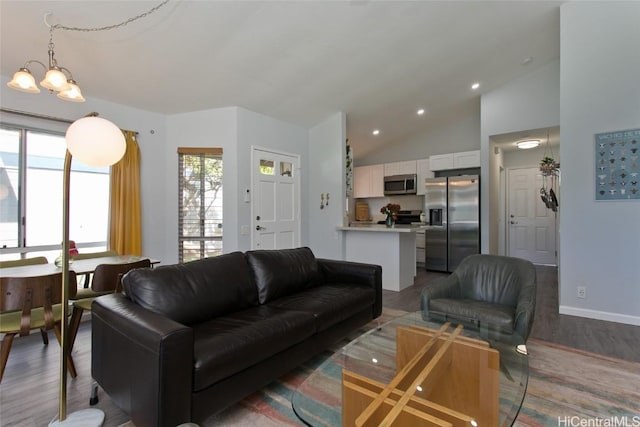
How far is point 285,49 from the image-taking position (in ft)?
11.3

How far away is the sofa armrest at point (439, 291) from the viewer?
8.21 ft

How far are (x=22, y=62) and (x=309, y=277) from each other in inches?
136

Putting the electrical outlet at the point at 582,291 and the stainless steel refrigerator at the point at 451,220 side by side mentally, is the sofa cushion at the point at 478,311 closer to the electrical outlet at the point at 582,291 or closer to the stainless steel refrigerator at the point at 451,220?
the electrical outlet at the point at 582,291

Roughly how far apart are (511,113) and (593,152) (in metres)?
1.98

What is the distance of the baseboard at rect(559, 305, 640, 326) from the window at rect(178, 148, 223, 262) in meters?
4.32

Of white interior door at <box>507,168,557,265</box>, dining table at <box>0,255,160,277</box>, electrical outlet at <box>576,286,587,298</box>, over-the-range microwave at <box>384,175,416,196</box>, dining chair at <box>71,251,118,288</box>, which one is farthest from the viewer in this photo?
over-the-range microwave at <box>384,175,416,196</box>

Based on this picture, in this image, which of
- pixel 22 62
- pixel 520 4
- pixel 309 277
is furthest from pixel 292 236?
pixel 520 4

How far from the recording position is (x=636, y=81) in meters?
3.09

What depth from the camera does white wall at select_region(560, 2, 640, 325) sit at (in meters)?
3.11

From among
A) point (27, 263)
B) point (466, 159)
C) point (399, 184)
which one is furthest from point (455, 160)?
point (27, 263)

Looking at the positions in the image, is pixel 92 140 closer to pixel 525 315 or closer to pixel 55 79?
pixel 55 79

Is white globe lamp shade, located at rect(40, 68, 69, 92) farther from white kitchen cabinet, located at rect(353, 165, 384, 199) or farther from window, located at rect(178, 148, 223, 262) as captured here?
white kitchen cabinet, located at rect(353, 165, 384, 199)

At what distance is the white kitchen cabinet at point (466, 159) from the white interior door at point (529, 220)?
1655 millimetres

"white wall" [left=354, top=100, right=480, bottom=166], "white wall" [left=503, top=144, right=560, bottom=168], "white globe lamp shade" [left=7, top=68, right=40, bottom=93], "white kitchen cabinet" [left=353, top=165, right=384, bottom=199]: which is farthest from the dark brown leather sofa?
"white wall" [left=503, top=144, right=560, bottom=168]
